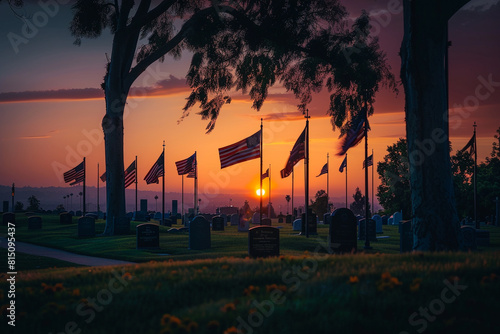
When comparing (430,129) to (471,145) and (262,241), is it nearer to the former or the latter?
(262,241)

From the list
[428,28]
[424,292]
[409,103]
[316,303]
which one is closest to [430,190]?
[409,103]

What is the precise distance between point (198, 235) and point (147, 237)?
242cm

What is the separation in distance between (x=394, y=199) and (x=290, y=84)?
46.7 metres

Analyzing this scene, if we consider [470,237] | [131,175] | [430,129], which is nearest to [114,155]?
[131,175]

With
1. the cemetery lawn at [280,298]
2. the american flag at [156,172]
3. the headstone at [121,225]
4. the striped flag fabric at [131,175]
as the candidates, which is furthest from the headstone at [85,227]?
the cemetery lawn at [280,298]

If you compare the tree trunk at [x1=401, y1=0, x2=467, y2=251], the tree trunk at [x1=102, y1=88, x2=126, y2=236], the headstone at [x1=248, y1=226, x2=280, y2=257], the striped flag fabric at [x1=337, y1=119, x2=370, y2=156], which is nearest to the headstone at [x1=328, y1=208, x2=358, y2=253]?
the headstone at [x1=248, y1=226, x2=280, y2=257]

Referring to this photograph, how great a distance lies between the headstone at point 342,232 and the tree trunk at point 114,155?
15499 mm

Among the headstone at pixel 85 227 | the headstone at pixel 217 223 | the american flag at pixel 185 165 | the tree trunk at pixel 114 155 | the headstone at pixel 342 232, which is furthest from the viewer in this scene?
the headstone at pixel 217 223

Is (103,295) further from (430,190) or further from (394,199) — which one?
(394,199)

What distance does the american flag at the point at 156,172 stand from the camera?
3562cm

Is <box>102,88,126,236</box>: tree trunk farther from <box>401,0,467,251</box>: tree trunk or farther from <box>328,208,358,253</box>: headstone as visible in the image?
<box>401,0,467,251</box>: tree trunk

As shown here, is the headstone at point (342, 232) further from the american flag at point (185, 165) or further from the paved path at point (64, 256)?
the american flag at point (185, 165)

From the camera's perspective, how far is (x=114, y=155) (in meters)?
30.2

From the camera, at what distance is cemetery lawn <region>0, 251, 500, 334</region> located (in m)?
6.13
